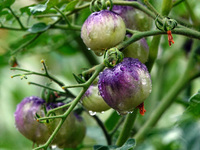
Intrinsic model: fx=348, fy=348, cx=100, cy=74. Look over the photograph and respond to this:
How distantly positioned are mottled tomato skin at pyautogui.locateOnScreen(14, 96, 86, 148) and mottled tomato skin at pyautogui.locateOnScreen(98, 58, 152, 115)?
0.15 metres

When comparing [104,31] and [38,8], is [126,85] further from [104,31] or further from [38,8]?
[38,8]

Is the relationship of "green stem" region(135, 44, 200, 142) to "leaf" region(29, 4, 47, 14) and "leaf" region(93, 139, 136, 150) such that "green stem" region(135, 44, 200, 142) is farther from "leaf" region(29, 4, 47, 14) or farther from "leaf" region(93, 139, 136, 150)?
"leaf" region(29, 4, 47, 14)

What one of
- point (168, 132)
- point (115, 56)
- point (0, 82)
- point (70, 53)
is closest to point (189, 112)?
point (168, 132)

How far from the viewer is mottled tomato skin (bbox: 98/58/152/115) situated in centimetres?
50

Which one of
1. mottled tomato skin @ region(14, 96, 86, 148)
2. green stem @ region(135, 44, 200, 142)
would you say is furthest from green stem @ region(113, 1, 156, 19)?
green stem @ region(135, 44, 200, 142)

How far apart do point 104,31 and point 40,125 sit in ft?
0.73

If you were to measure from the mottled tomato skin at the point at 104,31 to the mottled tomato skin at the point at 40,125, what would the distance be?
16 cm

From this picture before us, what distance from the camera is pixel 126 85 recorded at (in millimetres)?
503

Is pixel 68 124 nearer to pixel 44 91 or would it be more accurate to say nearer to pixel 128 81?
pixel 44 91

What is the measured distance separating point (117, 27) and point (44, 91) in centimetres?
24

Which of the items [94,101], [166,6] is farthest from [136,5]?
[94,101]

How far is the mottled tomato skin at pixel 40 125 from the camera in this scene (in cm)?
63

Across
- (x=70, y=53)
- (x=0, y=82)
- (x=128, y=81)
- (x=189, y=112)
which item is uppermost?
(x=128, y=81)

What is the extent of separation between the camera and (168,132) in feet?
1.78
